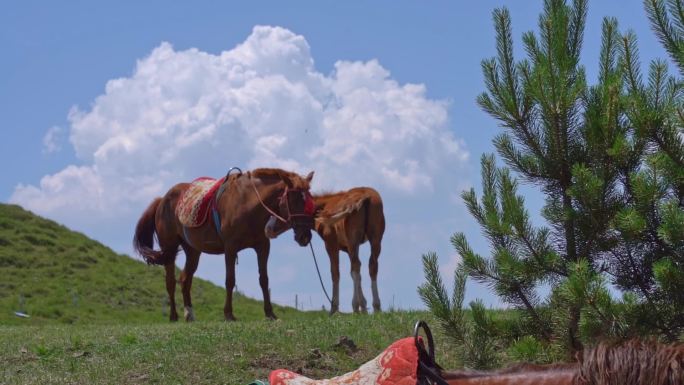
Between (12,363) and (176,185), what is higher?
(176,185)

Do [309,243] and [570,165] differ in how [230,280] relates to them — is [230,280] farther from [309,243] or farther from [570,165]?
[570,165]

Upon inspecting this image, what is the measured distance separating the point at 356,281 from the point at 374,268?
0.37 m

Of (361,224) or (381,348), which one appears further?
(361,224)

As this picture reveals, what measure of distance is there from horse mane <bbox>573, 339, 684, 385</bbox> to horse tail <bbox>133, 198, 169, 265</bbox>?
12375 mm

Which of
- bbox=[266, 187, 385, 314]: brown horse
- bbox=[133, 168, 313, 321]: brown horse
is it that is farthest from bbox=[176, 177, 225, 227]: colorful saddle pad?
bbox=[266, 187, 385, 314]: brown horse

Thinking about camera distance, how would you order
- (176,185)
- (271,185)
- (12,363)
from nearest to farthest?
(12,363) → (271,185) → (176,185)

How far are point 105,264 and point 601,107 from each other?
69.2ft

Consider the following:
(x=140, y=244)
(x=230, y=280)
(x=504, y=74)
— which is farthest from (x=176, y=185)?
(x=504, y=74)

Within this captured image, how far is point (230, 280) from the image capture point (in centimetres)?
1272

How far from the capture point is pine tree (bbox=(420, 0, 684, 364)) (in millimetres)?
4742

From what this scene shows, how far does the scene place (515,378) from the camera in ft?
9.60

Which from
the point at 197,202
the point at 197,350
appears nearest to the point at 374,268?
the point at 197,202

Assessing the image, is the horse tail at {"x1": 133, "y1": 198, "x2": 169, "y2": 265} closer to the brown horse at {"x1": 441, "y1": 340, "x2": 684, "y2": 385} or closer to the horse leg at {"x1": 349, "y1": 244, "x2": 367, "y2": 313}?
the horse leg at {"x1": 349, "y1": 244, "x2": 367, "y2": 313}

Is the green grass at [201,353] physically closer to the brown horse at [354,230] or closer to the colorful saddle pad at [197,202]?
the colorful saddle pad at [197,202]
